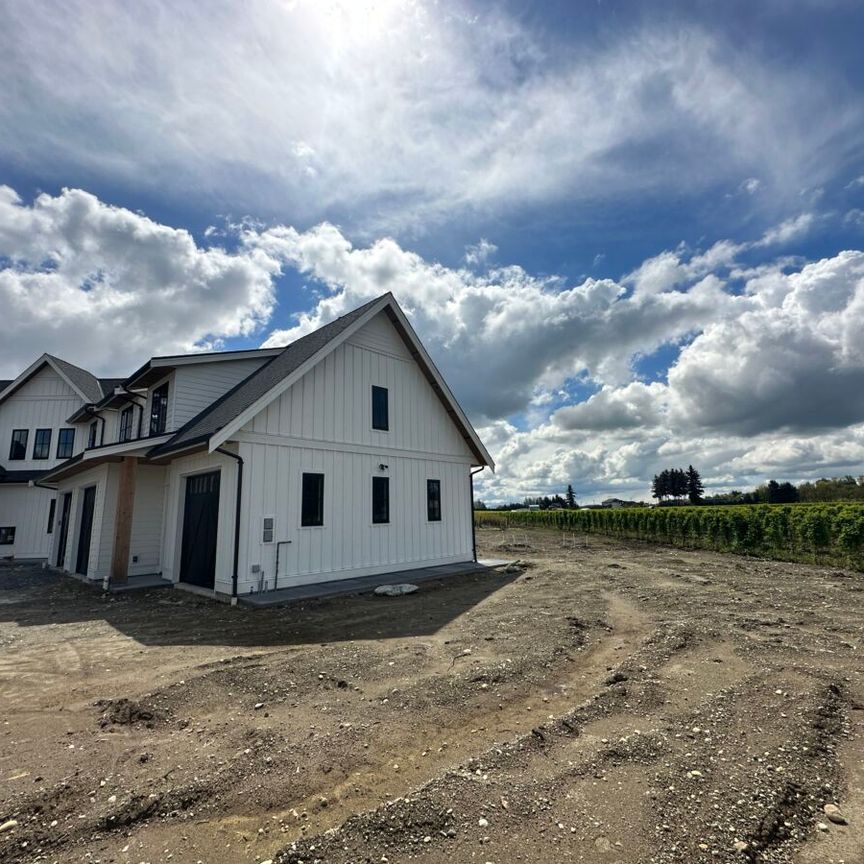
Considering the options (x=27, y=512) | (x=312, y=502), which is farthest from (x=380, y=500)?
(x=27, y=512)

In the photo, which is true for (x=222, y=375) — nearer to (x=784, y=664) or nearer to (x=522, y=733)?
(x=522, y=733)

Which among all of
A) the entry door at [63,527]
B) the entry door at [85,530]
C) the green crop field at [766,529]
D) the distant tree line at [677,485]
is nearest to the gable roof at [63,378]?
the entry door at [63,527]

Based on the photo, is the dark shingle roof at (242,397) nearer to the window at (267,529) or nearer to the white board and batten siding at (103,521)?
the white board and batten siding at (103,521)

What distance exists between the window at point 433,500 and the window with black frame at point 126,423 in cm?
953

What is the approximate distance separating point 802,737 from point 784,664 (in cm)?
207

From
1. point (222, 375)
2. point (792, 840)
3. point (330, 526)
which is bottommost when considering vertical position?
point (792, 840)

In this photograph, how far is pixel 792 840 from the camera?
2.62 meters

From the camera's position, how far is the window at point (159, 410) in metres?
13.4

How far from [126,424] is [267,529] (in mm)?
8656

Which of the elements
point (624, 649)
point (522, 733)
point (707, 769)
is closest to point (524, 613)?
point (624, 649)

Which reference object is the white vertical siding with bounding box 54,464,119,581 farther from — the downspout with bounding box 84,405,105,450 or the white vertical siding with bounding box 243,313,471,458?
the white vertical siding with bounding box 243,313,471,458

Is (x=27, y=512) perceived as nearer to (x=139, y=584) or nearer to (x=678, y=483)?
(x=139, y=584)

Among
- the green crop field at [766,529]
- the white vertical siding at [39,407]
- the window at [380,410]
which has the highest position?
the white vertical siding at [39,407]

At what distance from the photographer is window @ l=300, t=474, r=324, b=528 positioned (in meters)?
11.1
